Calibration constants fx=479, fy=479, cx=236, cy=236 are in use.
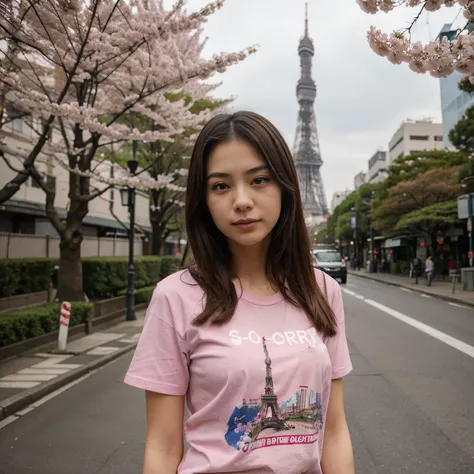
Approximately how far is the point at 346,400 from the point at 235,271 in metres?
4.93

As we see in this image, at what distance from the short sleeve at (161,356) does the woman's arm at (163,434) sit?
4 cm

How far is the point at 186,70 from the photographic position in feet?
33.0

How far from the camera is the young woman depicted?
1400 mm

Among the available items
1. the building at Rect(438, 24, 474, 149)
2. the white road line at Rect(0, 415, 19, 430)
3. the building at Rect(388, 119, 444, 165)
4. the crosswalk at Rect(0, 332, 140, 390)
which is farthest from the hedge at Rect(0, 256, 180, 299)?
the building at Rect(388, 119, 444, 165)

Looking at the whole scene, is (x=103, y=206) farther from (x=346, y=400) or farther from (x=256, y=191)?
(x=256, y=191)

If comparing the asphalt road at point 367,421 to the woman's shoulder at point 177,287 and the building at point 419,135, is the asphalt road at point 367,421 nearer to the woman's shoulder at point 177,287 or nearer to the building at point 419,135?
the woman's shoulder at point 177,287

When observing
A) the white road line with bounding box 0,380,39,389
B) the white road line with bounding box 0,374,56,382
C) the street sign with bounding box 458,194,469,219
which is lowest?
the white road line with bounding box 0,374,56,382

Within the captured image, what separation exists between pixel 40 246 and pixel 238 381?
18313 millimetres

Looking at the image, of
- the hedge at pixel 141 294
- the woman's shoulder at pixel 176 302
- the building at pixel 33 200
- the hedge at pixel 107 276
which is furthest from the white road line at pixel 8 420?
the building at pixel 33 200

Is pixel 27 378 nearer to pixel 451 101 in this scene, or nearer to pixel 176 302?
pixel 176 302

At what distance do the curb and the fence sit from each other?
868 centimetres

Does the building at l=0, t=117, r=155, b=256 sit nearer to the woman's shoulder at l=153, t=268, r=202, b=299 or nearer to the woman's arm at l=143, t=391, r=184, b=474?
the woman's shoulder at l=153, t=268, r=202, b=299

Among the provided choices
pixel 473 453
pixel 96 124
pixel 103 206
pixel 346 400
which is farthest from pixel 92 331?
pixel 103 206

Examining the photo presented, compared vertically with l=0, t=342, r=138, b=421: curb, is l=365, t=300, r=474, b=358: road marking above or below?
above
